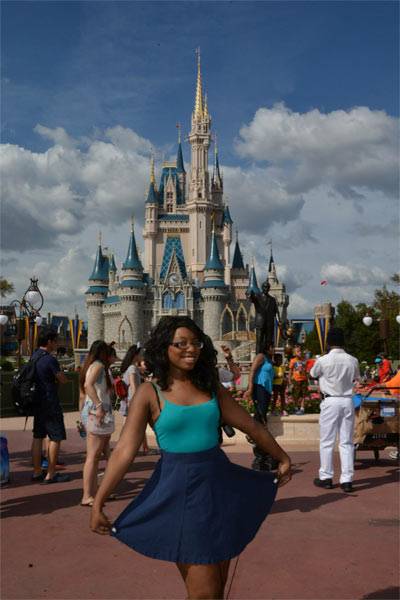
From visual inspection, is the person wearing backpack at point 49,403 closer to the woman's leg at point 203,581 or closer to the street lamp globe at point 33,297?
the woman's leg at point 203,581

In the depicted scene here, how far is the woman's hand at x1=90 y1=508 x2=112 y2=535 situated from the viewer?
2.74 m

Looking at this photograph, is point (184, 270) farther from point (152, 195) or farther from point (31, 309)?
point (31, 309)

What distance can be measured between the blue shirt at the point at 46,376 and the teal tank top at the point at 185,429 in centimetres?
475

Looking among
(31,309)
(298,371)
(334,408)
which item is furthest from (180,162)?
(334,408)

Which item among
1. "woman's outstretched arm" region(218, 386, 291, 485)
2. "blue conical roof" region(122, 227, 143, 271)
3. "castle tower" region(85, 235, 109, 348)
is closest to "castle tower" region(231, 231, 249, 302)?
"blue conical roof" region(122, 227, 143, 271)

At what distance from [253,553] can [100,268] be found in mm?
76228

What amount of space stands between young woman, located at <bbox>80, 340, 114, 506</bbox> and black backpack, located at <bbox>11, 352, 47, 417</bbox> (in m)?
1.01

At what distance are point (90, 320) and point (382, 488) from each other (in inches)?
2846

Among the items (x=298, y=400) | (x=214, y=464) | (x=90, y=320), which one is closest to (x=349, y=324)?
(x=90, y=320)

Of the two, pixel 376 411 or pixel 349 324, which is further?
pixel 349 324

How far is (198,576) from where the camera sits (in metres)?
2.69

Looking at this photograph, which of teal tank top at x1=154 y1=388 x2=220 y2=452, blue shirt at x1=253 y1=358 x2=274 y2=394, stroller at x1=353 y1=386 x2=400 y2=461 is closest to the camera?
teal tank top at x1=154 y1=388 x2=220 y2=452

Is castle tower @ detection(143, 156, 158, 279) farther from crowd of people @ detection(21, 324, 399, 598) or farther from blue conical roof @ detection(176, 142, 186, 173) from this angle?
crowd of people @ detection(21, 324, 399, 598)

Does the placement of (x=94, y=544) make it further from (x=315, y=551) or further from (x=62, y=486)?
(x=62, y=486)
